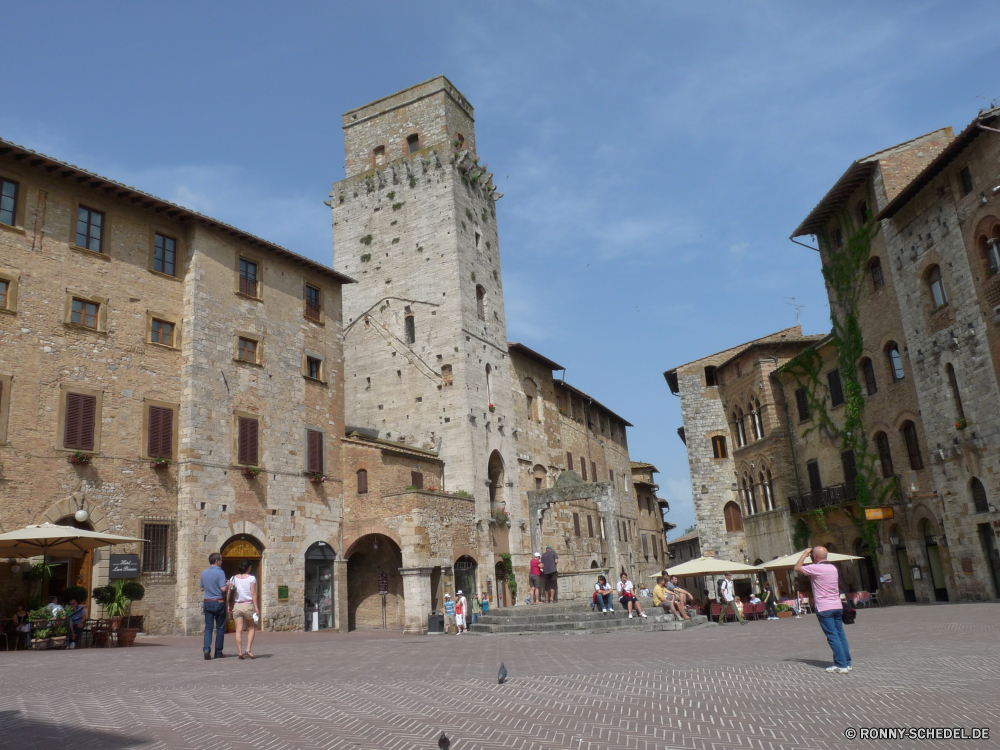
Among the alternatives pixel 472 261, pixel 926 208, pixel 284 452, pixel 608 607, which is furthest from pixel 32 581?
pixel 926 208

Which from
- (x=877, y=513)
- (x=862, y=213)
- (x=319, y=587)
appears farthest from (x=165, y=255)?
(x=877, y=513)

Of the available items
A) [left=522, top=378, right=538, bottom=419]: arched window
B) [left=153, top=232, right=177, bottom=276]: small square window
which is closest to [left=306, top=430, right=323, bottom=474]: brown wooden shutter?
[left=153, top=232, right=177, bottom=276]: small square window

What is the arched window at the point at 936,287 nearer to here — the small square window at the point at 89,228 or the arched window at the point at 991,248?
the arched window at the point at 991,248

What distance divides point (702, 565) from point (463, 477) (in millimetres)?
11071

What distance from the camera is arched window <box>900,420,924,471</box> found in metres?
26.6

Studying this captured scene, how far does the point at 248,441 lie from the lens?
81.5 feet

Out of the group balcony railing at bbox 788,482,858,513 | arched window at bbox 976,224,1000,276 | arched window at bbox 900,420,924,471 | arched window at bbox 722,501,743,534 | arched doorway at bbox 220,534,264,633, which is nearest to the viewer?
arched window at bbox 976,224,1000,276

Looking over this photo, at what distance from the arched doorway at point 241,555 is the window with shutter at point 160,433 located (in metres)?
3.33

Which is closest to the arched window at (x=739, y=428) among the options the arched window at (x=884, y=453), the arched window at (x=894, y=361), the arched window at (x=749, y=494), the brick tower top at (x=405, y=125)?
the arched window at (x=749, y=494)

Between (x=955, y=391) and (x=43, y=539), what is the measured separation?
1003 inches

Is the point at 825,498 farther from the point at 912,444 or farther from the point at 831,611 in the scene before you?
the point at 831,611

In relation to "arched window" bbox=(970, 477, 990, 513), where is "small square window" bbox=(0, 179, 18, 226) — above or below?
above

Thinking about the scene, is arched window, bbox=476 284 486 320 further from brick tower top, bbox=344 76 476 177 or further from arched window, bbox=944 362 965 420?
arched window, bbox=944 362 965 420

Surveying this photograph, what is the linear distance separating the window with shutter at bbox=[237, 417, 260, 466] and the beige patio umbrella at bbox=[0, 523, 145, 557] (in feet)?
23.2
